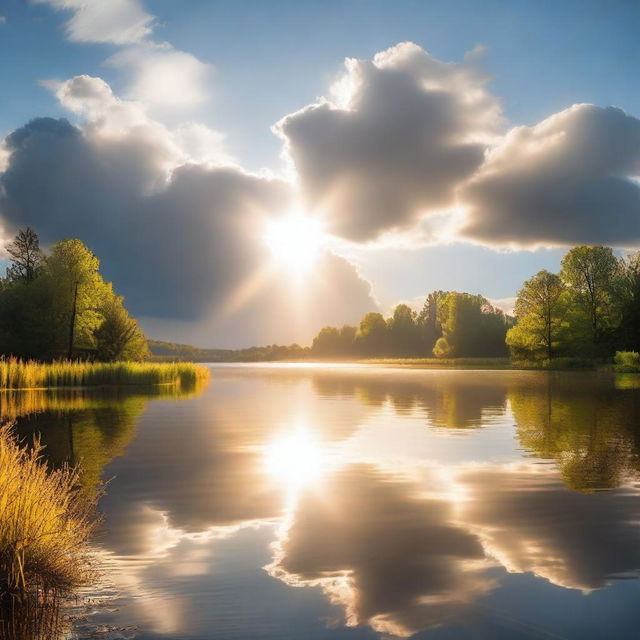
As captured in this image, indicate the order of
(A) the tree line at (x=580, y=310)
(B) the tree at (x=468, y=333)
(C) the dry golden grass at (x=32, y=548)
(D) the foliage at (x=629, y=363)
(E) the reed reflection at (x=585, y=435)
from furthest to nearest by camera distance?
(B) the tree at (x=468, y=333) < (A) the tree line at (x=580, y=310) < (D) the foliage at (x=629, y=363) < (E) the reed reflection at (x=585, y=435) < (C) the dry golden grass at (x=32, y=548)

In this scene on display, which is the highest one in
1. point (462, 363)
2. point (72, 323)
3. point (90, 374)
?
point (72, 323)

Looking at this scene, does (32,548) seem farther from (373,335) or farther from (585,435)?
(373,335)

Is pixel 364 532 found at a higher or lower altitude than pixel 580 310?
lower

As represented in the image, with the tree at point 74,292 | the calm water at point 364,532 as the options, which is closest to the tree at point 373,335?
the tree at point 74,292

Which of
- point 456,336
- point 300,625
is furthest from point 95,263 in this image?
point 456,336

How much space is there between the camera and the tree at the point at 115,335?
71.4 m

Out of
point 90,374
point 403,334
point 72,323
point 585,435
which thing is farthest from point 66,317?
point 403,334

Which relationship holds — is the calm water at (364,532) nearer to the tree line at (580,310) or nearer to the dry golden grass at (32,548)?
the dry golden grass at (32,548)

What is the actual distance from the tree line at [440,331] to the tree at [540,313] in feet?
112

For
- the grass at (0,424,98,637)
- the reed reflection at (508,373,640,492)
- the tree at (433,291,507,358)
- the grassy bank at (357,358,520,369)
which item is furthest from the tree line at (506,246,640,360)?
the grass at (0,424,98,637)

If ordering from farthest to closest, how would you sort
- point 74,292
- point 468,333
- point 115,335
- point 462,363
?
point 468,333 < point 462,363 < point 115,335 < point 74,292

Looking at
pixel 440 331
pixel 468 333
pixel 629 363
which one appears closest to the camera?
pixel 629 363

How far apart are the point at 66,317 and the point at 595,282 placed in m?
80.4

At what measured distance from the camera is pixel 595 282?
98750 mm
